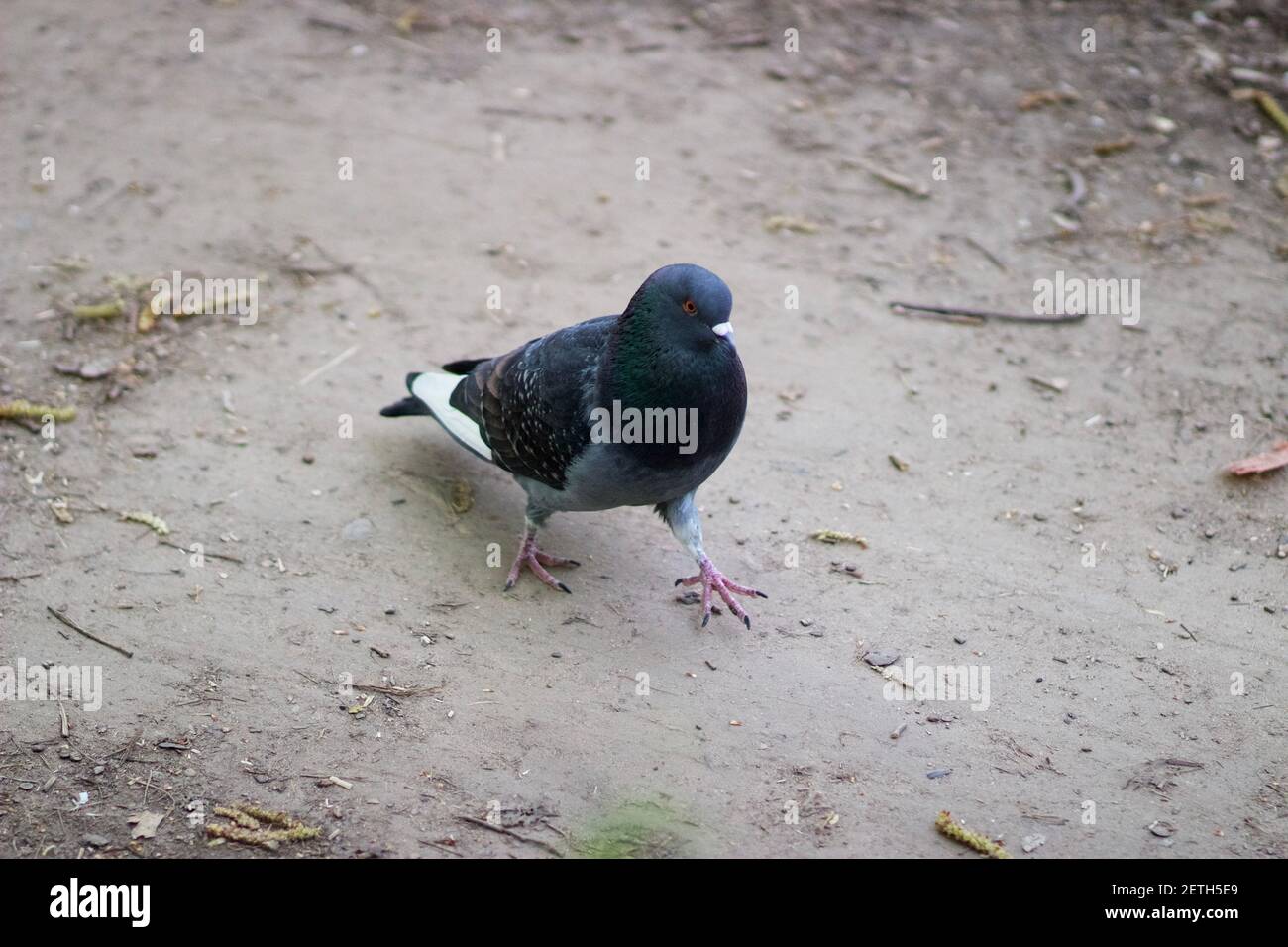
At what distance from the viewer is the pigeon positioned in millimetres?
4750

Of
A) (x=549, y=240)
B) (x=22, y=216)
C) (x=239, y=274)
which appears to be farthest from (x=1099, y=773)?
(x=22, y=216)

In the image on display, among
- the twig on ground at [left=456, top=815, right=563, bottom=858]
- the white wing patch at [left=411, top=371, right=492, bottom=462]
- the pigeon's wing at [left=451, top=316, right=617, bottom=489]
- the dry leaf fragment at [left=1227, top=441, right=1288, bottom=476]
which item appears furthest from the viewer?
the dry leaf fragment at [left=1227, top=441, right=1288, bottom=476]

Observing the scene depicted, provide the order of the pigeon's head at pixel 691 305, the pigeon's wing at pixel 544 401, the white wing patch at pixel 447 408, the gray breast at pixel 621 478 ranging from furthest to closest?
1. the white wing patch at pixel 447 408
2. the pigeon's wing at pixel 544 401
3. the gray breast at pixel 621 478
4. the pigeon's head at pixel 691 305

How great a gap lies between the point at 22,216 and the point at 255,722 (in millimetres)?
4606

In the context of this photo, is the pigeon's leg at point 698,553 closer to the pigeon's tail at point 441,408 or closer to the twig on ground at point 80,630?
the pigeon's tail at point 441,408

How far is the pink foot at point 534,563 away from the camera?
17.8ft

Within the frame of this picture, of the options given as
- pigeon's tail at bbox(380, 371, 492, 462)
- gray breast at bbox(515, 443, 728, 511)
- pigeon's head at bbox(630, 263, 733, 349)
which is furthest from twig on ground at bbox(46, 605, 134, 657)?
pigeon's head at bbox(630, 263, 733, 349)

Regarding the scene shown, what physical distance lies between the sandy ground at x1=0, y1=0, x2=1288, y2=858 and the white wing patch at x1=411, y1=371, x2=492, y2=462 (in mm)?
392

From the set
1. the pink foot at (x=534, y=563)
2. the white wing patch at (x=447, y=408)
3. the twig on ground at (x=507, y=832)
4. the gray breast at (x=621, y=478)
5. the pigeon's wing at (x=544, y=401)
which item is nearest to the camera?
the twig on ground at (x=507, y=832)

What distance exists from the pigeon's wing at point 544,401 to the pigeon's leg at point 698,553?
0.56 metres

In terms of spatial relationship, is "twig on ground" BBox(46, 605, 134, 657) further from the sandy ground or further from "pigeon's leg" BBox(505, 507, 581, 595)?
"pigeon's leg" BBox(505, 507, 581, 595)

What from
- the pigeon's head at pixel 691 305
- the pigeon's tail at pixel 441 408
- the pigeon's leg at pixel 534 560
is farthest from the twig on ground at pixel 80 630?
the pigeon's head at pixel 691 305

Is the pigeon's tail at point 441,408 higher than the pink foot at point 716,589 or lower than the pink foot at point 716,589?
higher

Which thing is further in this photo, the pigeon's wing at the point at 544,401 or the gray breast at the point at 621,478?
the pigeon's wing at the point at 544,401
